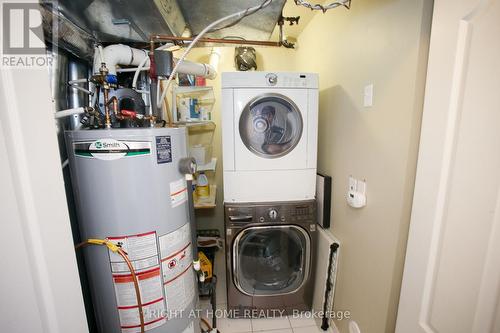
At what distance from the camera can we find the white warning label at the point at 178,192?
42.7 inches

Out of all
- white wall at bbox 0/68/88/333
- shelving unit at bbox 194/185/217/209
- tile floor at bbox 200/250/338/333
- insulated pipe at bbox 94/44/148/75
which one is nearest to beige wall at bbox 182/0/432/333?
tile floor at bbox 200/250/338/333

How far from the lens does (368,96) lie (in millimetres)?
1133

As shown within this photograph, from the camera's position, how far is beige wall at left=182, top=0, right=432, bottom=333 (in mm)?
879

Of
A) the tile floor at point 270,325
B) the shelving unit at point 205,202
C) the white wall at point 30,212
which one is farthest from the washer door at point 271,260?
the white wall at point 30,212

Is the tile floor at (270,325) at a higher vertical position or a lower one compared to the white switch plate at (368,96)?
A: lower

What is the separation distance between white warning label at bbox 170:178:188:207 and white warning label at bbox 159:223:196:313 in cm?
15

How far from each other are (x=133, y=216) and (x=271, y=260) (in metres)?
1.22

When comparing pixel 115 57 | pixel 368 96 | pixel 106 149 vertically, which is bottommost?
pixel 106 149

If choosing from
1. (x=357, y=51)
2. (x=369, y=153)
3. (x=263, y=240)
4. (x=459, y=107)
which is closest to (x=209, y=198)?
(x=263, y=240)

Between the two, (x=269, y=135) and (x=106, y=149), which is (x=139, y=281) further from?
(x=269, y=135)

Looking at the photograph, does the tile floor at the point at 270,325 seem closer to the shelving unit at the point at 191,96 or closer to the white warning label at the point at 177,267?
the white warning label at the point at 177,267

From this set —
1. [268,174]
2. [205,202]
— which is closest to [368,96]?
[268,174]

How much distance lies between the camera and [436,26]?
2.34ft

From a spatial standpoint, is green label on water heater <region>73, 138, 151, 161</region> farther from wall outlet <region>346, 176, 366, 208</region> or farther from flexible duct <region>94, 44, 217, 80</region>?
wall outlet <region>346, 176, 366, 208</region>
